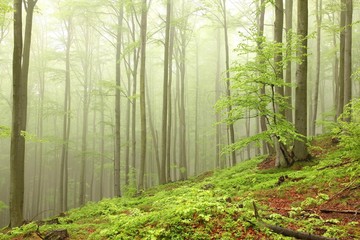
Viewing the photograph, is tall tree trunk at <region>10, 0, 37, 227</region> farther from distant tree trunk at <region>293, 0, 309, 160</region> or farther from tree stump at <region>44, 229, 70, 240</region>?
distant tree trunk at <region>293, 0, 309, 160</region>

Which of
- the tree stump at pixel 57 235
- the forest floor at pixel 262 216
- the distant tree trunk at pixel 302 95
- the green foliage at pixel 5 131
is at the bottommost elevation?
the tree stump at pixel 57 235

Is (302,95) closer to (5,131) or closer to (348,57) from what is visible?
→ (348,57)

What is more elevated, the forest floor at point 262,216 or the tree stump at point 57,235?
the forest floor at point 262,216

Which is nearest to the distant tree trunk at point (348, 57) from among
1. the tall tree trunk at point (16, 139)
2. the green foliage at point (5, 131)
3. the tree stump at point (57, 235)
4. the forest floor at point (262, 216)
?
the forest floor at point (262, 216)

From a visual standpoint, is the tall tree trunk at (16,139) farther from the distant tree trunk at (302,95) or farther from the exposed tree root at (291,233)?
the distant tree trunk at (302,95)

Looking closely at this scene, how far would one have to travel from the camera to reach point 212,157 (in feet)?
125

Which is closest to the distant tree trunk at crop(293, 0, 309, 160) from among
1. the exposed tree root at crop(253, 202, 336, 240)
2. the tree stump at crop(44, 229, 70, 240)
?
the exposed tree root at crop(253, 202, 336, 240)

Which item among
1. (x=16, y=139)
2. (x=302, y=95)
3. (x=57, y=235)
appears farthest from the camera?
(x=302, y=95)

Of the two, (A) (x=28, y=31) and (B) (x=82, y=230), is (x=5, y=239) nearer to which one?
(B) (x=82, y=230)

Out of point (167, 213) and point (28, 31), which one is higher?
point (28, 31)

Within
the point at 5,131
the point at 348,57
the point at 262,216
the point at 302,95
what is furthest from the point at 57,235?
the point at 348,57

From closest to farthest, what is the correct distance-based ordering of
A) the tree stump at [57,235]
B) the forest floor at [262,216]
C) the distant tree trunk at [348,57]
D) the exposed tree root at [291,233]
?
the exposed tree root at [291,233] < the forest floor at [262,216] < the tree stump at [57,235] < the distant tree trunk at [348,57]

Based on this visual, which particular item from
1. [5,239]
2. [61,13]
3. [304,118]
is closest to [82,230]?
[5,239]

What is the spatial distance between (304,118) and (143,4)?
946cm
